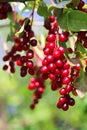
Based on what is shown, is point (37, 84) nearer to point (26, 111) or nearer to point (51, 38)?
point (51, 38)

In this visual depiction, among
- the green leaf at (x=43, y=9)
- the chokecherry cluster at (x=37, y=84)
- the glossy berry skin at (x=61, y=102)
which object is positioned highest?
the green leaf at (x=43, y=9)

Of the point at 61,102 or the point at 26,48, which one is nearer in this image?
the point at 61,102

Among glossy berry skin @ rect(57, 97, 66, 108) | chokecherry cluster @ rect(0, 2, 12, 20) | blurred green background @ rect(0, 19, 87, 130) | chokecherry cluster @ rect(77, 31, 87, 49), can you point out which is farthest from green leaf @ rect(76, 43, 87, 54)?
blurred green background @ rect(0, 19, 87, 130)

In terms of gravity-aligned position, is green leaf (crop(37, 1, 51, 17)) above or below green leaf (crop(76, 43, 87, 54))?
above

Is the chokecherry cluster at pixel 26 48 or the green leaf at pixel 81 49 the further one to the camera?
the chokecherry cluster at pixel 26 48

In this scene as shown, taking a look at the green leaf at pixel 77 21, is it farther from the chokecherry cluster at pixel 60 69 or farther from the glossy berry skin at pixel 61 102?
the glossy berry skin at pixel 61 102

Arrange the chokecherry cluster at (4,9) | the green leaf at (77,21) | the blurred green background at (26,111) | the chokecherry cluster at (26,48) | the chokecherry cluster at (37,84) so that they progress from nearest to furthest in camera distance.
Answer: the green leaf at (77,21), the chokecherry cluster at (26,48), the chokecherry cluster at (4,9), the chokecherry cluster at (37,84), the blurred green background at (26,111)

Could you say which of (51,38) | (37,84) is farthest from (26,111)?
(51,38)

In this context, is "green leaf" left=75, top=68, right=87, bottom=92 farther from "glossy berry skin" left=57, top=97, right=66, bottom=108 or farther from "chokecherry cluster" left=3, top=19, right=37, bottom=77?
"chokecherry cluster" left=3, top=19, right=37, bottom=77

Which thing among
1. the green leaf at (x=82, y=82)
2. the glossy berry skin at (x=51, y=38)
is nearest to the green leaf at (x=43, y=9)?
the glossy berry skin at (x=51, y=38)

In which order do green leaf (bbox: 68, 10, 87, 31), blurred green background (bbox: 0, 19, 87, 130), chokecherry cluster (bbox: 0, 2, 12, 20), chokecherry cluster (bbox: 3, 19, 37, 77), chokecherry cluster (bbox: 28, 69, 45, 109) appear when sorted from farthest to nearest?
blurred green background (bbox: 0, 19, 87, 130)
chokecherry cluster (bbox: 28, 69, 45, 109)
chokecherry cluster (bbox: 0, 2, 12, 20)
chokecherry cluster (bbox: 3, 19, 37, 77)
green leaf (bbox: 68, 10, 87, 31)

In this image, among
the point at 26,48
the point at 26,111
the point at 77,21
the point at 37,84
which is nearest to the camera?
the point at 77,21

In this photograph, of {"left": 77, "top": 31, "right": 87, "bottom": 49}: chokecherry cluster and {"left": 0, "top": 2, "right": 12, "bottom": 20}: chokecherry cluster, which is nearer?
{"left": 77, "top": 31, "right": 87, "bottom": 49}: chokecherry cluster
